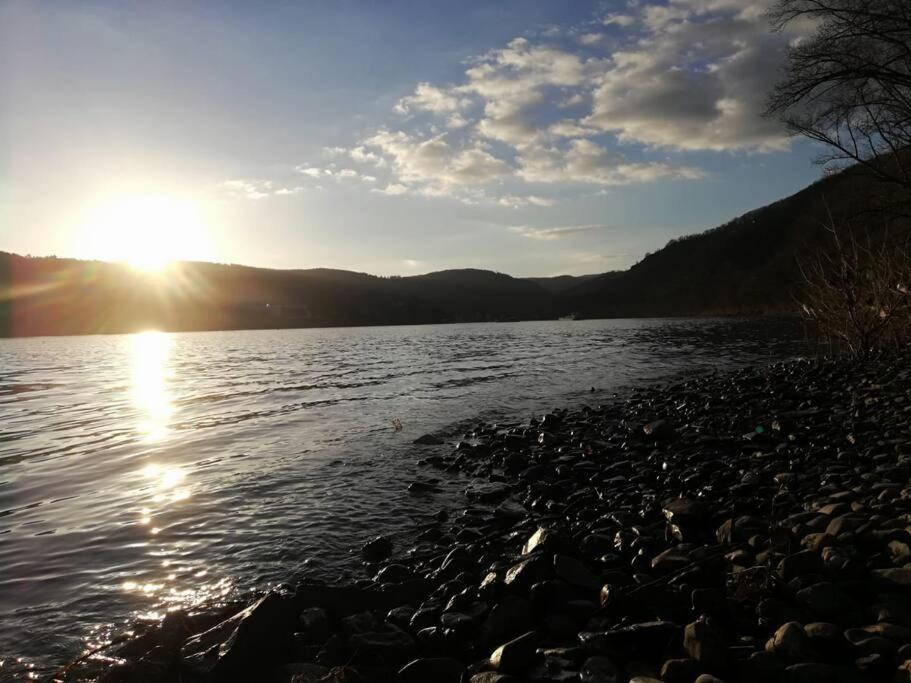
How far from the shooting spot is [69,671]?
4586mm

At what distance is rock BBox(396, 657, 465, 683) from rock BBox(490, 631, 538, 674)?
305 mm

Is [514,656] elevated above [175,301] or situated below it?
below

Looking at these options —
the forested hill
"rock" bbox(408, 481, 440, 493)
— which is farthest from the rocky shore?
the forested hill

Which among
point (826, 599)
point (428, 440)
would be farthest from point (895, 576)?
point (428, 440)

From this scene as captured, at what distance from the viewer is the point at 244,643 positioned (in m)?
4.64

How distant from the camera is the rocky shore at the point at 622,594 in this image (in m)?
3.81

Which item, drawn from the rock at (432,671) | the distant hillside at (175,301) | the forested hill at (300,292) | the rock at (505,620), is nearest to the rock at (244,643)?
the rock at (432,671)

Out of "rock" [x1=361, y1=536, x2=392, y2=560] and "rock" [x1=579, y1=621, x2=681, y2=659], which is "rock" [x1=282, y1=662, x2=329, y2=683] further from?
"rock" [x1=361, y1=536, x2=392, y2=560]

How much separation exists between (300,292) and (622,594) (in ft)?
636

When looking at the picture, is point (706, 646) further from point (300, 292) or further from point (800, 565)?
point (300, 292)

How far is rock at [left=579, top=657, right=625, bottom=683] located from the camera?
3.67m

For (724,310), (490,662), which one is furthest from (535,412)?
(724,310)

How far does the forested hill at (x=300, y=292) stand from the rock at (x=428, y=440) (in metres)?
126

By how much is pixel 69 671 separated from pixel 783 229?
19236 cm
